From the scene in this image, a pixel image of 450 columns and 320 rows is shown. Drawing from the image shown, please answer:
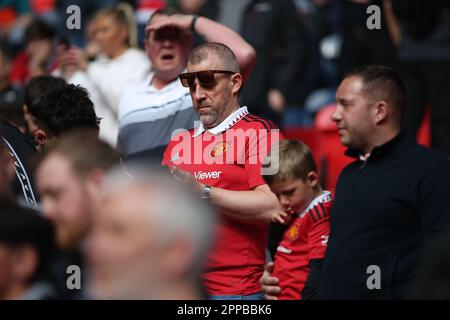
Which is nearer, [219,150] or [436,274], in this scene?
[436,274]

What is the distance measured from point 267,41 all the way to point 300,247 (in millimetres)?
4837

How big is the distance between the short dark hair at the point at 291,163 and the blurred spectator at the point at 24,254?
241 centimetres

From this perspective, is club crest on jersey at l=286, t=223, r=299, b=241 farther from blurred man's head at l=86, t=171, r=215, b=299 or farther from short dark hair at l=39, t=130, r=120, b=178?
blurred man's head at l=86, t=171, r=215, b=299

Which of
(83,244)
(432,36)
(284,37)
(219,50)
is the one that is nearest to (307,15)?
(284,37)

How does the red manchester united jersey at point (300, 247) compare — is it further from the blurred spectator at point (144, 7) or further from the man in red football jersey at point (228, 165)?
the blurred spectator at point (144, 7)

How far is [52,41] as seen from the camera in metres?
11.1

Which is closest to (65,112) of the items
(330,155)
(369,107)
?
(369,107)

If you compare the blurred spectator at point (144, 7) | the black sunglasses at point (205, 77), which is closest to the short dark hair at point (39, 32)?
the blurred spectator at point (144, 7)

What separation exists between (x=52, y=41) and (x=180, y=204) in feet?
25.7

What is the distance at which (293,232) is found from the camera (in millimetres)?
6309

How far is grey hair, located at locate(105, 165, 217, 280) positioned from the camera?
354cm

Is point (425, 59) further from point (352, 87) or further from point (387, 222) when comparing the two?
point (387, 222)

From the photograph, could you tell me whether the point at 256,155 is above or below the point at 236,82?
below

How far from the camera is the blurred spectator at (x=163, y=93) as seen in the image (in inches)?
274
